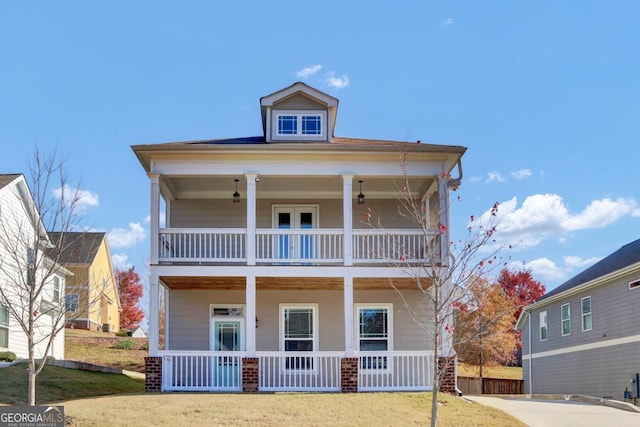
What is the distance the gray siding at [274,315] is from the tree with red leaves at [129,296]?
32030 millimetres

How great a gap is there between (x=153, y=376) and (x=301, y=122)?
7783 mm

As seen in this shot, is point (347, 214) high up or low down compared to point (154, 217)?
up

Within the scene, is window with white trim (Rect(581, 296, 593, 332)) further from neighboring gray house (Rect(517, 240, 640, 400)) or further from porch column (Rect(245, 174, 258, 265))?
porch column (Rect(245, 174, 258, 265))

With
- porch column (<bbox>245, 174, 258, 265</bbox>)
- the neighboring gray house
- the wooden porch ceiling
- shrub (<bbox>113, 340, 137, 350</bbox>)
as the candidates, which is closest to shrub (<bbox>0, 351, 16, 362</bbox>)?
the wooden porch ceiling

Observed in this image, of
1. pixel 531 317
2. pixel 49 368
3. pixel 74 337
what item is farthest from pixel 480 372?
pixel 49 368

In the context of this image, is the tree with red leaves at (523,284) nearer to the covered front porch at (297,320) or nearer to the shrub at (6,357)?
the covered front porch at (297,320)

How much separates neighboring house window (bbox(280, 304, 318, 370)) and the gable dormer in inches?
183

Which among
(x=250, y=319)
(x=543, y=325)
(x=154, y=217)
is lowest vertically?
(x=543, y=325)

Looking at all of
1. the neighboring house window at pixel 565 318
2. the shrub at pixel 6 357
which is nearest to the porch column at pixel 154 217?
the shrub at pixel 6 357

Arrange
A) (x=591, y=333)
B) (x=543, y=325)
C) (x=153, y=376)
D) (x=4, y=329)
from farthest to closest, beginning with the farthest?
1. (x=543, y=325)
2. (x=591, y=333)
3. (x=4, y=329)
4. (x=153, y=376)

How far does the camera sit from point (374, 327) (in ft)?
67.4

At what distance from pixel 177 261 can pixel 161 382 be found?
2.92m

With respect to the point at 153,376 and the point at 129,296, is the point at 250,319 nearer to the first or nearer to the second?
the point at 153,376

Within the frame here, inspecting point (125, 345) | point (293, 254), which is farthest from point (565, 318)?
point (125, 345)
